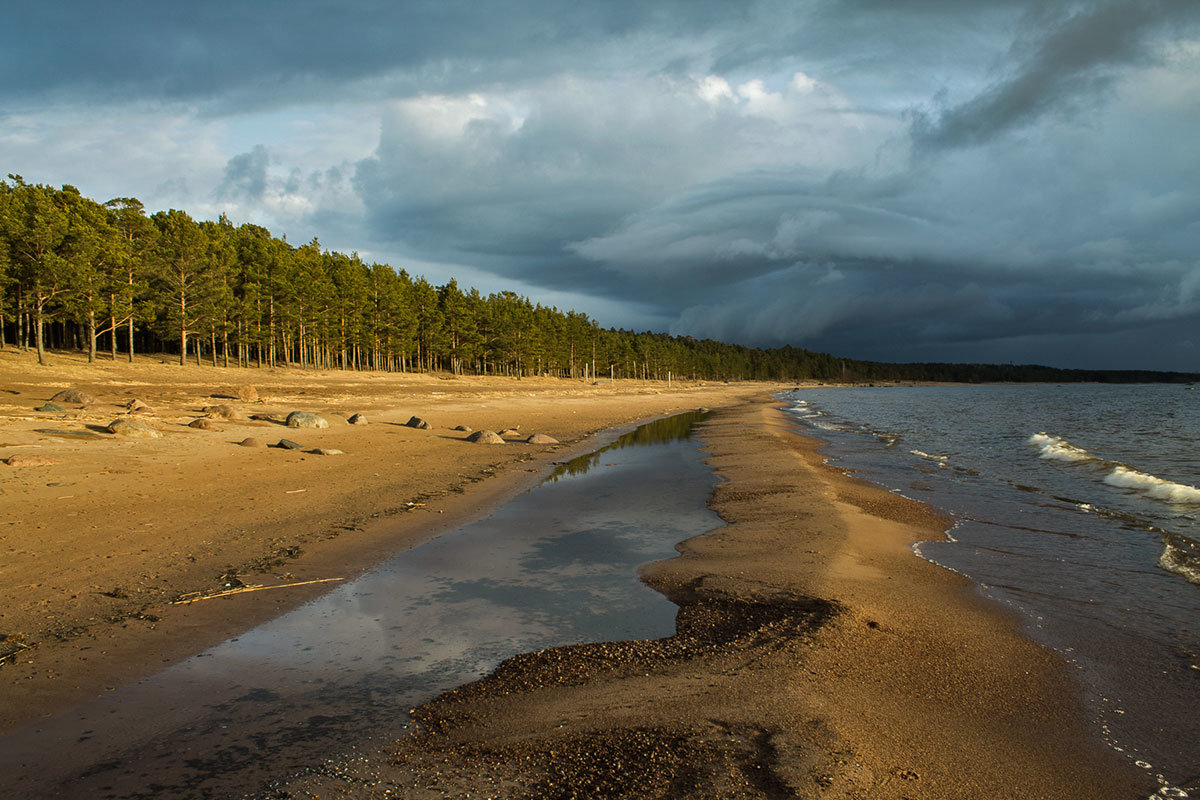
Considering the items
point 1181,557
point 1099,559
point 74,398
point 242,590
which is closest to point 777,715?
point 242,590

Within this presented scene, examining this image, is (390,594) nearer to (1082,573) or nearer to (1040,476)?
(1082,573)

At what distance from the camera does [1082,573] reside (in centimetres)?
857

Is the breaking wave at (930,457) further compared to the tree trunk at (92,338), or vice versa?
the tree trunk at (92,338)

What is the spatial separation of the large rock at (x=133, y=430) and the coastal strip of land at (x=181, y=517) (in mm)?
157

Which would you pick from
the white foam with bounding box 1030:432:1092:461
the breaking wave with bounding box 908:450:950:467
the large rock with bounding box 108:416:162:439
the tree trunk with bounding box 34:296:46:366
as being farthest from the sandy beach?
the tree trunk with bounding box 34:296:46:366

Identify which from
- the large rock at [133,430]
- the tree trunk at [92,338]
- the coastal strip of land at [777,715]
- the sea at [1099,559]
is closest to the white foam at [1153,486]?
the sea at [1099,559]

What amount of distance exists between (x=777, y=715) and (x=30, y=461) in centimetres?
1442

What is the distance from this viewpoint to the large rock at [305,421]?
68.7 ft

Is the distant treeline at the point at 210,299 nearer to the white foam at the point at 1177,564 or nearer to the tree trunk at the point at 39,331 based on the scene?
the tree trunk at the point at 39,331

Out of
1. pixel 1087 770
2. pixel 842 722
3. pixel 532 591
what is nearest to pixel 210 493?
pixel 532 591

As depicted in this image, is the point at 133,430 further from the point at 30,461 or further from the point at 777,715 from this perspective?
the point at 777,715

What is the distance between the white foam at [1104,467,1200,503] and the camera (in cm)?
1425

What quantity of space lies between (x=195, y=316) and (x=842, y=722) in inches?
2329

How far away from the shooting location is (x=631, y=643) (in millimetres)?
5719
